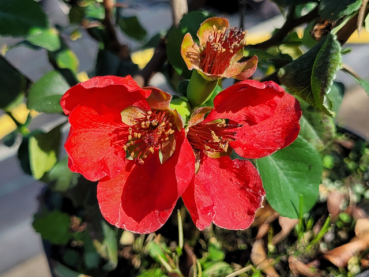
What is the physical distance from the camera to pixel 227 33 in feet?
1.44

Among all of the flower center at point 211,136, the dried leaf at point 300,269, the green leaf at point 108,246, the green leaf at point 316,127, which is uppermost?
the flower center at point 211,136

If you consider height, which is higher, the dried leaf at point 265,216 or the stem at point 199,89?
the stem at point 199,89

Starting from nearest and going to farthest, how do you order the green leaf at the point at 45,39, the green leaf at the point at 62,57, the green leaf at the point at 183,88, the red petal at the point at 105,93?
the red petal at the point at 105,93, the green leaf at the point at 183,88, the green leaf at the point at 45,39, the green leaf at the point at 62,57

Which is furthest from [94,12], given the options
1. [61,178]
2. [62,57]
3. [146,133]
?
[146,133]

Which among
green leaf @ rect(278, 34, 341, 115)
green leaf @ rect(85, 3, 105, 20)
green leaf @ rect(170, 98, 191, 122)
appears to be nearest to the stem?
green leaf @ rect(170, 98, 191, 122)

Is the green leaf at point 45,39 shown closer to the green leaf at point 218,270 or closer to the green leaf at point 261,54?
the green leaf at point 261,54

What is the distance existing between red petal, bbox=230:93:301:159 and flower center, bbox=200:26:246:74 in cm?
9

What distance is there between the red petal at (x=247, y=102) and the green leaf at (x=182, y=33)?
0.64ft

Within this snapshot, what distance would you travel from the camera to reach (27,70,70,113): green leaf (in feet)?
1.82

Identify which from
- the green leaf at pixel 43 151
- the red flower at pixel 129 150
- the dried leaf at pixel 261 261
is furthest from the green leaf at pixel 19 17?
the dried leaf at pixel 261 261

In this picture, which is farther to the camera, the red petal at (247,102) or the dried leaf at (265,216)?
the dried leaf at (265,216)

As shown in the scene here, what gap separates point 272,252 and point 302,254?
0.22ft

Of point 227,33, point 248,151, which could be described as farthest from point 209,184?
point 227,33

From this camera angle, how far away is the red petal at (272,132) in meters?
0.42
